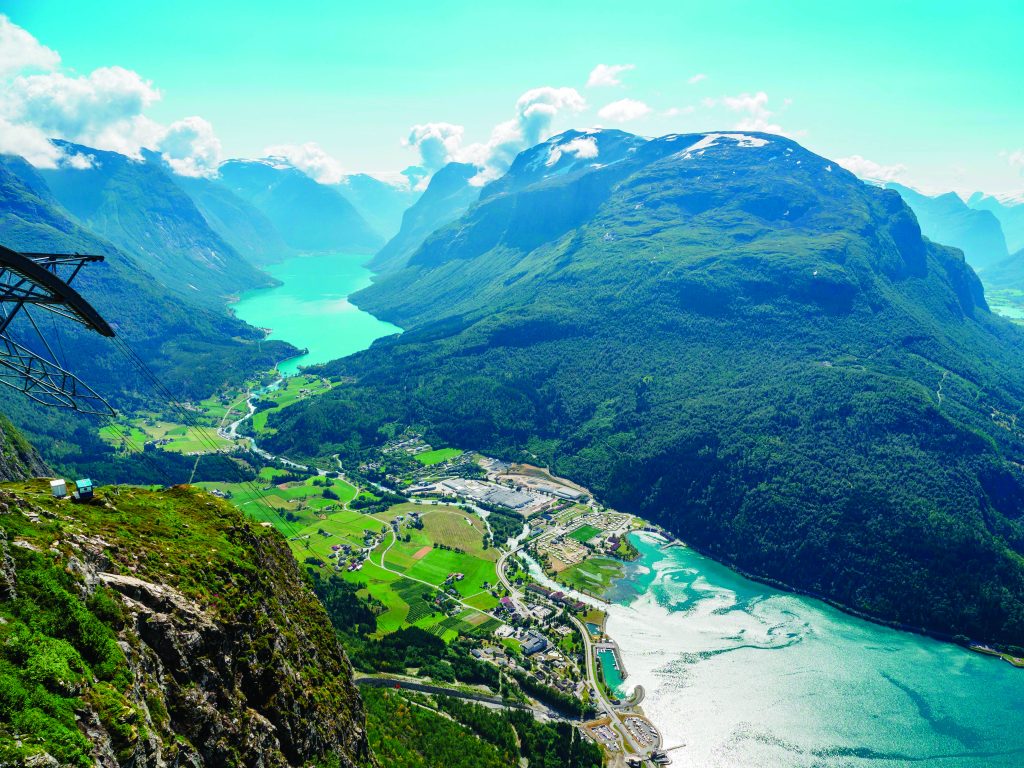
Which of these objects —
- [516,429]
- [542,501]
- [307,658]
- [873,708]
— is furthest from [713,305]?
[307,658]

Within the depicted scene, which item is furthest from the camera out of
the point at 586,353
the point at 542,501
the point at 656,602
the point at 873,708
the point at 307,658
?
the point at 586,353

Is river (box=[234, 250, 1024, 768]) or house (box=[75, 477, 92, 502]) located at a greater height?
house (box=[75, 477, 92, 502])

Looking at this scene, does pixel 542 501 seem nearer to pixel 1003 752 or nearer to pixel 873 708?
pixel 873 708

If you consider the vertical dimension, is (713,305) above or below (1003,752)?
above

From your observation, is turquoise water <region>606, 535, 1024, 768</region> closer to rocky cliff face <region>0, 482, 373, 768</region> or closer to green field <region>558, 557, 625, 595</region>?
green field <region>558, 557, 625, 595</region>

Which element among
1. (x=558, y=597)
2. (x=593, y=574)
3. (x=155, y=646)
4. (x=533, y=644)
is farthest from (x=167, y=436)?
(x=155, y=646)

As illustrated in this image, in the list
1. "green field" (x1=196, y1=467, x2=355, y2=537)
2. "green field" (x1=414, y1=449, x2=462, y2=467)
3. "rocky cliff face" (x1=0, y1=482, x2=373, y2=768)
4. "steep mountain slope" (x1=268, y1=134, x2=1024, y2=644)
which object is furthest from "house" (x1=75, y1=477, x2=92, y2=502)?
"green field" (x1=414, y1=449, x2=462, y2=467)

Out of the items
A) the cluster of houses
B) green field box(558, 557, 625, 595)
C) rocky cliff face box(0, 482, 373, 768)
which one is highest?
rocky cliff face box(0, 482, 373, 768)
